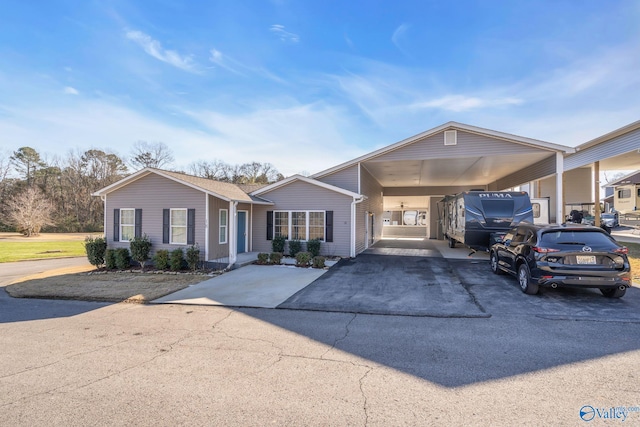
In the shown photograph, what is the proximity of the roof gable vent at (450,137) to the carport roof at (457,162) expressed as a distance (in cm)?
17

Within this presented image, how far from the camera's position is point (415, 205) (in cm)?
3072

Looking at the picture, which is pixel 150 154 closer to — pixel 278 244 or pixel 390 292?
pixel 278 244

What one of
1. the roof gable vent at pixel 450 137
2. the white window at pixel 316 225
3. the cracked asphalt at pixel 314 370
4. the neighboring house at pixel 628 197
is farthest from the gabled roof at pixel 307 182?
the neighboring house at pixel 628 197

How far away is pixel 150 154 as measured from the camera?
46.6 meters

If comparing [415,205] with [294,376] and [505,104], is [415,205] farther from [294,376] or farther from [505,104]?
[294,376]

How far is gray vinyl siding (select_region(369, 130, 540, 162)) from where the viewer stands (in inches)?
544

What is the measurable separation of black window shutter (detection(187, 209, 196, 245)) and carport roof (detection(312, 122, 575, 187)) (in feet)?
21.3

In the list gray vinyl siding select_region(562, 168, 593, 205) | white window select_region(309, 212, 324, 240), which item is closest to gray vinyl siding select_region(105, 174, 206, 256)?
white window select_region(309, 212, 324, 240)

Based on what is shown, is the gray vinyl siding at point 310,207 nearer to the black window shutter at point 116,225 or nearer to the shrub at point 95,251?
the black window shutter at point 116,225

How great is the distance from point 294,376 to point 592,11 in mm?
13987

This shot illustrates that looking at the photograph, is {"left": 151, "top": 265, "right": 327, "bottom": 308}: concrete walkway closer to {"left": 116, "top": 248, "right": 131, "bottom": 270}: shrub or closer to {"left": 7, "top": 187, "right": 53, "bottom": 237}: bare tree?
{"left": 116, "top": 248, "right": 131, "bottom": 270}: shrub

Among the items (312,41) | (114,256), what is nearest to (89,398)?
(114,256)

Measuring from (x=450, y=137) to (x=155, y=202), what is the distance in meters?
12.8

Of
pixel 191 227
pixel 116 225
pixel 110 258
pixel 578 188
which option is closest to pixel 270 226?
pixel 191 227
